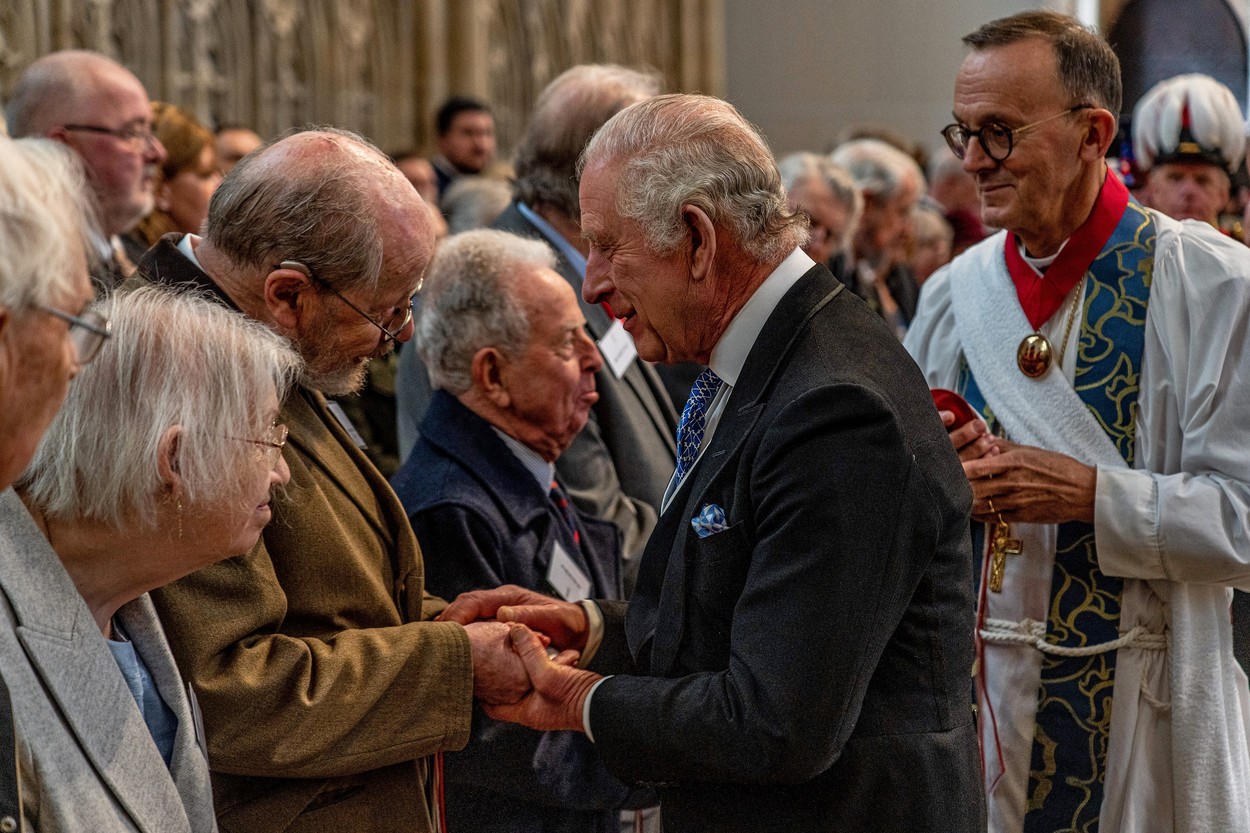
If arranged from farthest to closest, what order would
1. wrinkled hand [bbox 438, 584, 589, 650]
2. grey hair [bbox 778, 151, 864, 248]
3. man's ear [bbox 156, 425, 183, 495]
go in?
1. grey hair [bbox 778, 151, 864, 248]
2. wrinkled hand [bbox 438, 584, 589, 650]
3. man's ear [bbox 156, 425, 183, 495]

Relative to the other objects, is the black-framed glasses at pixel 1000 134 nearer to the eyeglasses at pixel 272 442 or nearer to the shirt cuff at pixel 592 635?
the shirt cuff at pixel 592 635

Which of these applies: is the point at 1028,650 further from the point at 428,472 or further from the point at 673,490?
the point at 428,472

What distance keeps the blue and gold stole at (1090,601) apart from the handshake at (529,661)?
3.05 ft

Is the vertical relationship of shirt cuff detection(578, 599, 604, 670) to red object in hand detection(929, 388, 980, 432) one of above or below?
below

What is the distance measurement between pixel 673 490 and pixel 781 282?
346 mm

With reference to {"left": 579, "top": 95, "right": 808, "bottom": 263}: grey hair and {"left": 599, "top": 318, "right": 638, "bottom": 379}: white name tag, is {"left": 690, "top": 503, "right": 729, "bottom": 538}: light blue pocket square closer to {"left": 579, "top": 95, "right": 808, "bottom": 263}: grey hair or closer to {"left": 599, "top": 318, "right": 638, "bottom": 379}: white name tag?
{"left": 579, "top": 95, "right": 808, "bottom": 263}: grey hair

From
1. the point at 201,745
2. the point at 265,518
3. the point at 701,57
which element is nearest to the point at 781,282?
the point at 265,518

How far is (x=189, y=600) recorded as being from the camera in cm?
202

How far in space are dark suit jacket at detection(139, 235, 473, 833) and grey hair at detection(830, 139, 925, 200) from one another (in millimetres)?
4445

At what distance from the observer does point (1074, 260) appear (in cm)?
272

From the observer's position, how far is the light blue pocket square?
187 centimetres

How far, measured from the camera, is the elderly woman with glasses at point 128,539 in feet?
5.55

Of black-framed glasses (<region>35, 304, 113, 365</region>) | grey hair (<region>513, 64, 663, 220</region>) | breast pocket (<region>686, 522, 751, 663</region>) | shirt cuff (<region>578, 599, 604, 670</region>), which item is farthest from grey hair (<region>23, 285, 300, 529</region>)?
grey hair (<region>513, 64, 663, 220</region>)

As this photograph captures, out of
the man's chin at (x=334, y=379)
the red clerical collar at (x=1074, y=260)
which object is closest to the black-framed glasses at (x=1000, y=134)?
the red clerical collar at (x=1074, y=260)
